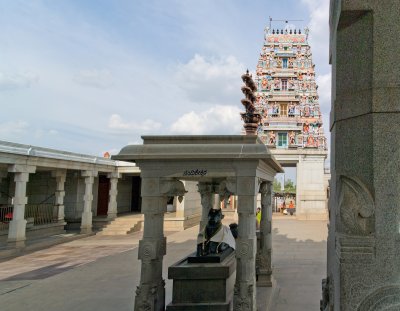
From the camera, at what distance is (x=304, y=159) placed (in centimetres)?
2781

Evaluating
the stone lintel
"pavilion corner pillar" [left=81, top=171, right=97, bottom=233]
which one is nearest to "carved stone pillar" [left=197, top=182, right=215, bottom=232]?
the stone lintel

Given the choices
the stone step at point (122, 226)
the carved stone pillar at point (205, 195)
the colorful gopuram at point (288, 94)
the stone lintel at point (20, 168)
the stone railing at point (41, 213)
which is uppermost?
the colorful gopuram at point (288, 94)

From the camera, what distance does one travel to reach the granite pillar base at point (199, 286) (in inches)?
233

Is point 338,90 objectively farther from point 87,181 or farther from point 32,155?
point 87,181

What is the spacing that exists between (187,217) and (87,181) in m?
7.15

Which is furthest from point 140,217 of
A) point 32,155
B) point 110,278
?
point 110,278

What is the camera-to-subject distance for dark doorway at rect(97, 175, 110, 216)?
1018 inches

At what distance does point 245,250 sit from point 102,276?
611 centimetres

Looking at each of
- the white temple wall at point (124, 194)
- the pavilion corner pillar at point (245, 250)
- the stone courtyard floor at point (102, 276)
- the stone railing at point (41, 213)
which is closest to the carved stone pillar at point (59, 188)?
the stone railing at point (41, 213)

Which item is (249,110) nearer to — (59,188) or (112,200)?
(59,188)

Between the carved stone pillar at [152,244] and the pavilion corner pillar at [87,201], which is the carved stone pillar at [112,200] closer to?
the pavilion corner pillar at [87,201]

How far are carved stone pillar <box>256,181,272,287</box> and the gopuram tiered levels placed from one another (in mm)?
19000

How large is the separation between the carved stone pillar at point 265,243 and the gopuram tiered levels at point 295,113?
19.0 meters

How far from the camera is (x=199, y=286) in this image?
6004 mm
